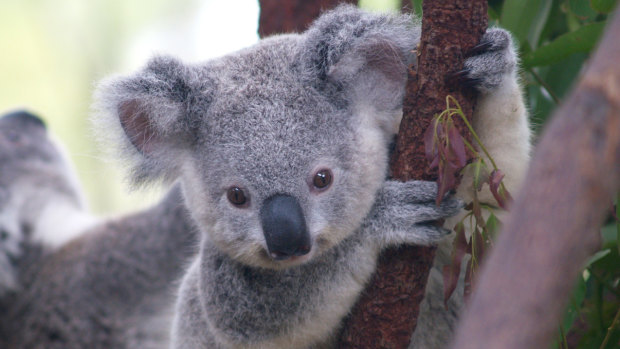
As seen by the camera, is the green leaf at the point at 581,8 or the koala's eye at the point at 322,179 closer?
the koala's eye at the point at 322,179

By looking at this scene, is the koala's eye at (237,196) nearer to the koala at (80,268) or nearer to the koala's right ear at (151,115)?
the koala's right ear at (151,115)

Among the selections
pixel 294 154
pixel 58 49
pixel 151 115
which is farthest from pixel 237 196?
pixel 58 49

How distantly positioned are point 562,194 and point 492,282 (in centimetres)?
16

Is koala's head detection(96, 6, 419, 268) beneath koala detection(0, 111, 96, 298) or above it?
above

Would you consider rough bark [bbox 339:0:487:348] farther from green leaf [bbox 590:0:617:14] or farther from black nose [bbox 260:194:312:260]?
green leaf [bbox 590:0:617:14]

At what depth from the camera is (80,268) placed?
5203 millimetres

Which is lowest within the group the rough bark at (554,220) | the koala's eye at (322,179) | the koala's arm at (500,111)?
the koala's eye at (322,179)

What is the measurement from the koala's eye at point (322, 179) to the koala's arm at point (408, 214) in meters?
0.17

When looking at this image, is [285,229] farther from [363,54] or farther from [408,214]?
[363,54]

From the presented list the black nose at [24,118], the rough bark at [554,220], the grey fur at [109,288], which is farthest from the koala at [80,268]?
the rough bark at [554,220]

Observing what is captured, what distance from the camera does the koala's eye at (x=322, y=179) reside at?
2123 mm

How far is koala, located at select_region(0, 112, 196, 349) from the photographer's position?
4.89 m

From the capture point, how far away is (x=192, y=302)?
2.81 m

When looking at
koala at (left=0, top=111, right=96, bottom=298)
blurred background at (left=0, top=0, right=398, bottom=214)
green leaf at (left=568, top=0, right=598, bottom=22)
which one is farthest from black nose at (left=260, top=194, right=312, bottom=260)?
blurred background at (left=0, top=0, right=398, bottom=214)
